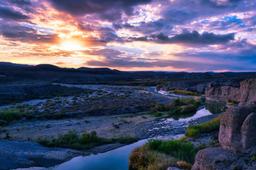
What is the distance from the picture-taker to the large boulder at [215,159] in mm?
12617

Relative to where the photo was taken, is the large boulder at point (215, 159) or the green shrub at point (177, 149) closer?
the large boulder at point (215, 159)

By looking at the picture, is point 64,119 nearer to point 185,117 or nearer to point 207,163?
point 185,117

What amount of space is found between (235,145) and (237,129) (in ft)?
2.16

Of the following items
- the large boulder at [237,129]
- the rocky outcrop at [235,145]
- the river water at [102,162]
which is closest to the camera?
the rocky outcrop at [235,145]

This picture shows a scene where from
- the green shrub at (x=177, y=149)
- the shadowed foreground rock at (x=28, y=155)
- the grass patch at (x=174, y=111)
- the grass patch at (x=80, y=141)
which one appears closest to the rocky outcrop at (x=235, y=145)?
the green shrub at (x=177, y=149)

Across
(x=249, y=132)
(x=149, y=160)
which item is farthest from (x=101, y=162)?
(x=249, y=132)

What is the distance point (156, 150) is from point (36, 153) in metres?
9.85

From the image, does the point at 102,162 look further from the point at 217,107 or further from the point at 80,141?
the point at 217,107

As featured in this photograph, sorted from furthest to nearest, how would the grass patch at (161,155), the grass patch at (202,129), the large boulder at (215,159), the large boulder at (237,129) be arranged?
the grass patch at (202,129) → the grass patch at (161,155) → the large boulder at (237,129) → the large boulder at (215,159)

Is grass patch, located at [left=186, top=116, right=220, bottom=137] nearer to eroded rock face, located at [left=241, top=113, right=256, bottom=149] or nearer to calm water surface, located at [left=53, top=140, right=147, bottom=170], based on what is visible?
calm water surface, located at [left=53, top=140, right=147, bottom=170]

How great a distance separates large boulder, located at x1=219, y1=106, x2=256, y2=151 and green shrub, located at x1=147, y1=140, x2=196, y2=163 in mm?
5882

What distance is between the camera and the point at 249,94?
32.7 metres

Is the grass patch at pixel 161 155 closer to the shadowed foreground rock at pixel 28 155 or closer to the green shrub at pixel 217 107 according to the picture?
the shadowed foreground rock at pixel 28 155

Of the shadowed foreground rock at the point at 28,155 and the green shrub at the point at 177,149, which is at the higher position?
the green shrub at the point at 177,149
